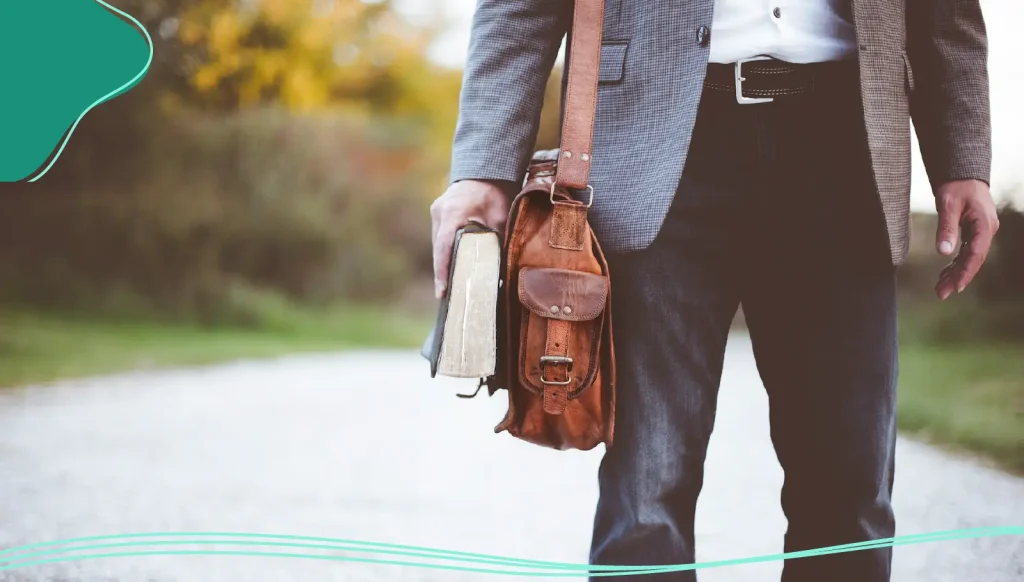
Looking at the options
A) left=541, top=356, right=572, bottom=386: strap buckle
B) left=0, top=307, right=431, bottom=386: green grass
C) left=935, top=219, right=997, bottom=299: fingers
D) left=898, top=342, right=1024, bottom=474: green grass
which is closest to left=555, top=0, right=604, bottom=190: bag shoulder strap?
left=541, top=356, right=572, bottom=386: strap buckle

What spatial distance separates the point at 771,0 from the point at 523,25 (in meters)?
0.34

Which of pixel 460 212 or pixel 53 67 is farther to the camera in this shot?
pixel 53 67

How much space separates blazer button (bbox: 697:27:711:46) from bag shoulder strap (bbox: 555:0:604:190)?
137 millimetres

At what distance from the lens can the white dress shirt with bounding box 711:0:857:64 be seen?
1230 mm

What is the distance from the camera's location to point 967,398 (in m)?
4.92

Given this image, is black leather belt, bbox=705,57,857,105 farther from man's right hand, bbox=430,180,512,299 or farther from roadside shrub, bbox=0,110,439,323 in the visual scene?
roadside shrub, bbox=0,110,439,323

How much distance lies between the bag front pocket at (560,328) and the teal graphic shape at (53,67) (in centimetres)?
146

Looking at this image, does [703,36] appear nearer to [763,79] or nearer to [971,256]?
[763,79]

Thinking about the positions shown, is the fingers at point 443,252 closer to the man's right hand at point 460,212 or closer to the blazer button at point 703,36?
the man's right hand at point 460,212

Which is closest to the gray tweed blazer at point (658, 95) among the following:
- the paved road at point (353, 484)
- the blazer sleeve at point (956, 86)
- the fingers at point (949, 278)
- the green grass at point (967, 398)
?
the blazer sleeve at point (956, 86)

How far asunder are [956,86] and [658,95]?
0.46 m

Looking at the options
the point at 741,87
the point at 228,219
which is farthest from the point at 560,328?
the point at 228,219

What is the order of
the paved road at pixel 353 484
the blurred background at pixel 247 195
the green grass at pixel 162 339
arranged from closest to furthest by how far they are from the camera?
the paved road at pixel 353 484 → the green grass at pixel 162 339 → the blurred background at pixel 247 195

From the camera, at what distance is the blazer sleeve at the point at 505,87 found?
130 centimetres
